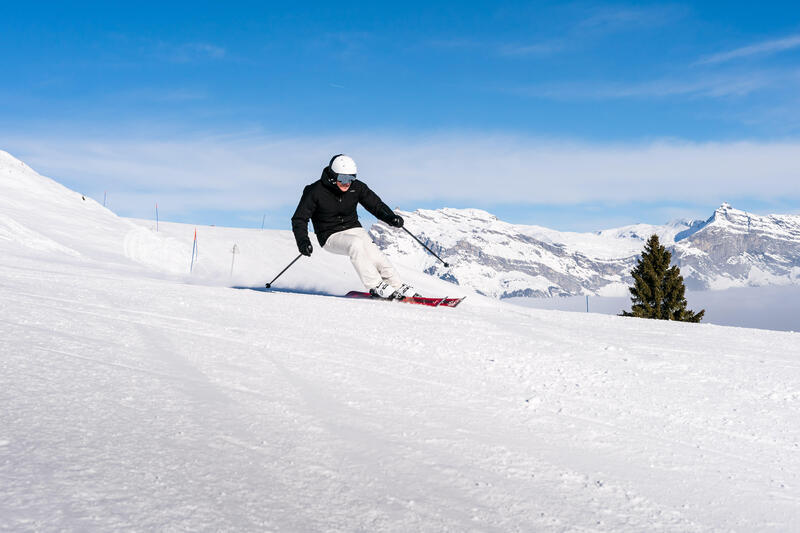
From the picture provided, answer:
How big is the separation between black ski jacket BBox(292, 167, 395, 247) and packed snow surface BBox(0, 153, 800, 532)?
1.67 metres

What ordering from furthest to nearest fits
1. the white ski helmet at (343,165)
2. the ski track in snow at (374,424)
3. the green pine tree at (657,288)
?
the green pine tree at (657,288), the white ski helmet at (343,165), the ski track in snow at (374,424)

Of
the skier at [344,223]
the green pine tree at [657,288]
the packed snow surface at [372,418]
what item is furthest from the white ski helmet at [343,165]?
the green pine tree at [657,288]

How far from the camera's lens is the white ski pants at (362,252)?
10031mm

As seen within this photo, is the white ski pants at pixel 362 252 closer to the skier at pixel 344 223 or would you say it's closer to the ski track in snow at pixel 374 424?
the skier at pixel 344 223

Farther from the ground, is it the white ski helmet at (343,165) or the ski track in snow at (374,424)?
the white ski helmet at (343,165)

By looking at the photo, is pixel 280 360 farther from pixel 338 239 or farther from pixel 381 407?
pixel 338 239

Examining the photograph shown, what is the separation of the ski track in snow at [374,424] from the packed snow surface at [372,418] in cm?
2

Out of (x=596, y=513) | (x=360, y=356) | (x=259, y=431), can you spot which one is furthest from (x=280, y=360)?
(x=596, y=513)

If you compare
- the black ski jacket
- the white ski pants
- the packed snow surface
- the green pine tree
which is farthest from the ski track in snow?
the green pine tree

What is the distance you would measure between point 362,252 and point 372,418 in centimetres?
575

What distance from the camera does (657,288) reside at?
135 ft

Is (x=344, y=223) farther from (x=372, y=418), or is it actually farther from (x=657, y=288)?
(x=657, y=288)

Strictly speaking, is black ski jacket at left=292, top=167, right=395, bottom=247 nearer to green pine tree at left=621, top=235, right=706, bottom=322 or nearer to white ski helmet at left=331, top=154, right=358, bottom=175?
white ski helmet at left=331, top=154, right=358, bottom=175

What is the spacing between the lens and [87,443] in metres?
3.44
